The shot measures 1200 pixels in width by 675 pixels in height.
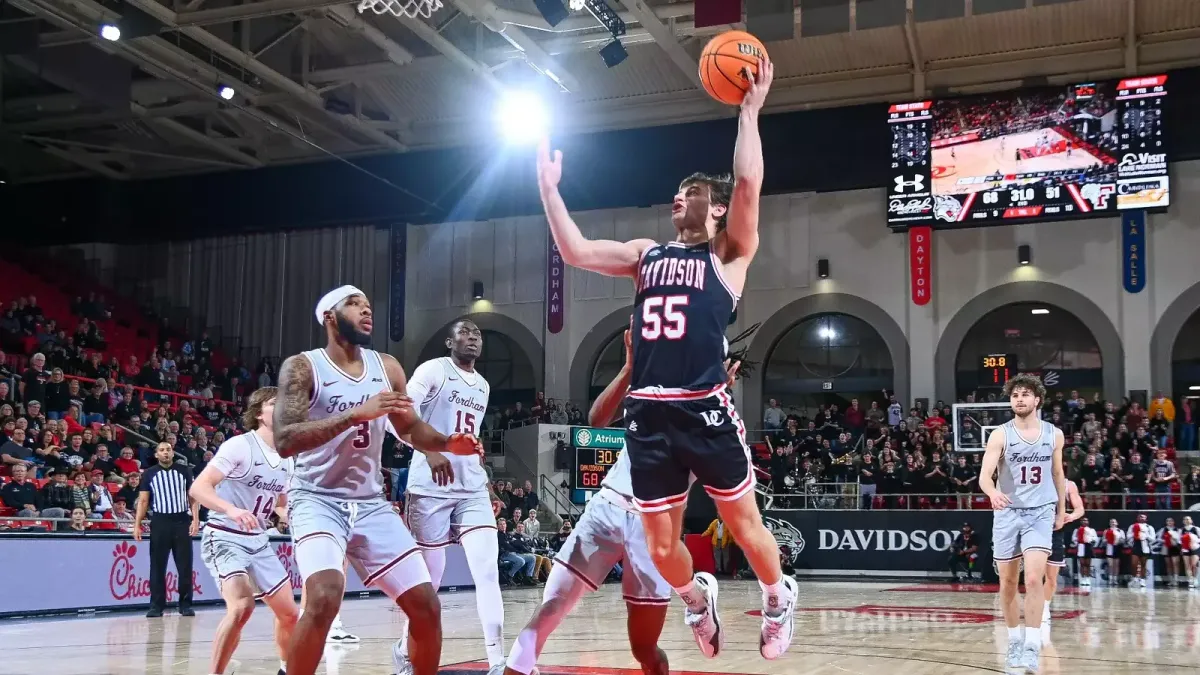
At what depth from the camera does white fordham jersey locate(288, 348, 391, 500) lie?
573cm

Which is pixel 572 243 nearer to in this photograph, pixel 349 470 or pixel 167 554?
pixel 349 470

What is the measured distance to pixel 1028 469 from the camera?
8.70 meters

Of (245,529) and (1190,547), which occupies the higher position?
(245,529)

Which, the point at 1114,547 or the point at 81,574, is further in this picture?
the point at 1114,547

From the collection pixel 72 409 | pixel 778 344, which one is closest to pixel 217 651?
pixel 72 409

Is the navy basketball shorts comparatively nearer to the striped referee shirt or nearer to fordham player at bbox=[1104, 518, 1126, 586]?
the striped referee shirt

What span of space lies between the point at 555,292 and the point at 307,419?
87.2 feet

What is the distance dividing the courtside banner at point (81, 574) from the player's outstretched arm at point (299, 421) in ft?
23.9

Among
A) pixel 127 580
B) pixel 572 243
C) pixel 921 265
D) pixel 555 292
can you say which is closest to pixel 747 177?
pixel 572 243

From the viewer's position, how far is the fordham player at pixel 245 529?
22.4 ft

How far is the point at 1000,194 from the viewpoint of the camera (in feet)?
81.5

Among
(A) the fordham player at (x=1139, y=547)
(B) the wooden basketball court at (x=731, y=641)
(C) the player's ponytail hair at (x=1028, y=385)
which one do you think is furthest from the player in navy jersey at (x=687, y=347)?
(A) the fordham player at (x=1139, y=547)

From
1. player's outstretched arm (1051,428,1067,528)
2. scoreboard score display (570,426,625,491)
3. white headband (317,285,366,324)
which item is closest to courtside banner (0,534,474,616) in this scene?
white headband (317,285,366,324)

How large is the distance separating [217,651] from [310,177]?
26.2 metres
